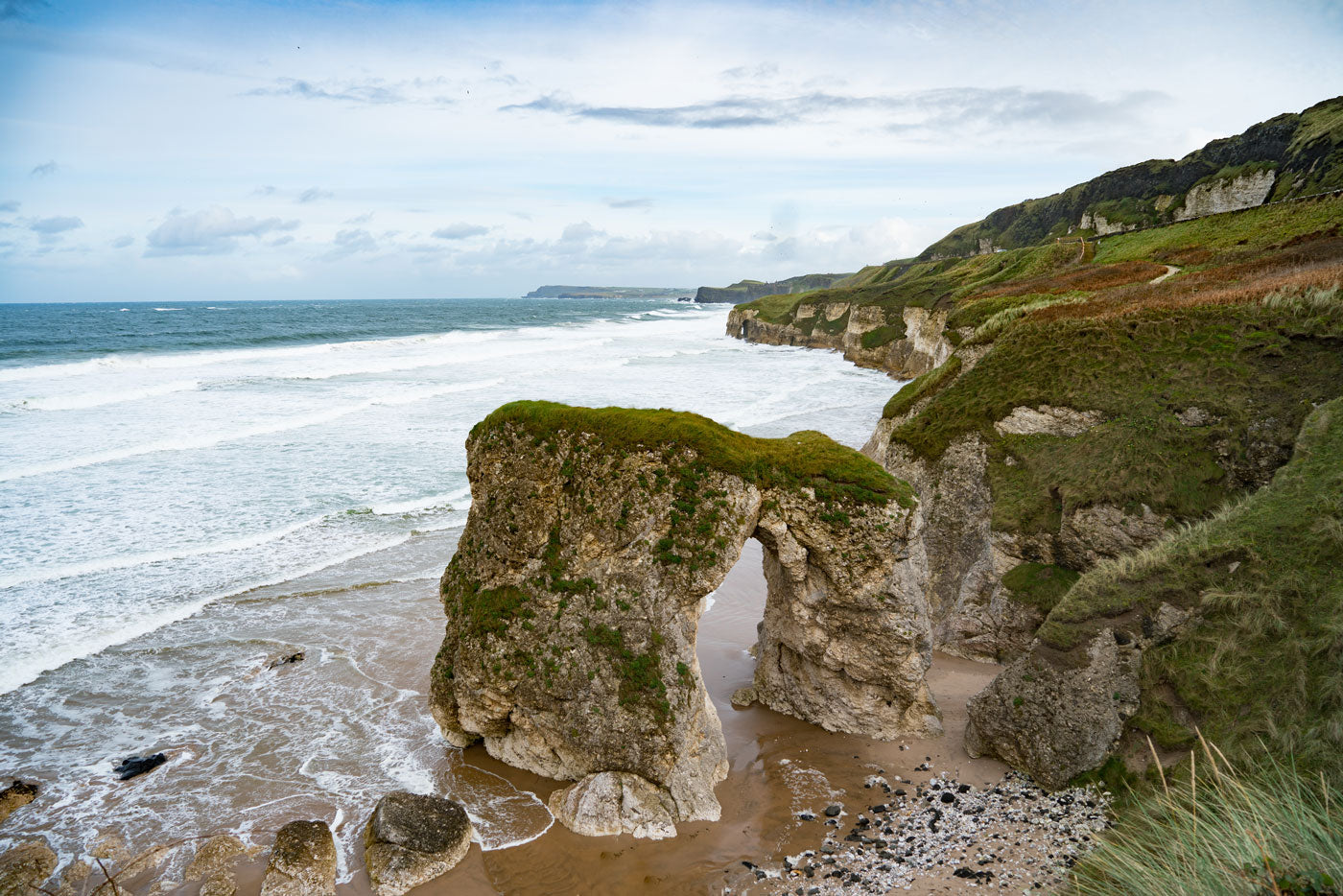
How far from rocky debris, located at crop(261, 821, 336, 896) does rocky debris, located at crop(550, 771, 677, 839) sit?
10.7 feet

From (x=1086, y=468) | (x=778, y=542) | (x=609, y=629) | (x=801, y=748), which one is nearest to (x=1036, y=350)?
(x=1086, y=468)

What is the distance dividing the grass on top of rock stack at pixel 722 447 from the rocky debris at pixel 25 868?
877cm

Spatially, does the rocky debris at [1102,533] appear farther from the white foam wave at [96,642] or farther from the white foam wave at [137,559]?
the white foam wave at [137,559]

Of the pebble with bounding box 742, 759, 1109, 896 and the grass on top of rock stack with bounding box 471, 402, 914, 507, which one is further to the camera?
the grass on top of rock stack with bounding box 471, 402, 914, 507

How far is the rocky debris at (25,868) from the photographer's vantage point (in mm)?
10025

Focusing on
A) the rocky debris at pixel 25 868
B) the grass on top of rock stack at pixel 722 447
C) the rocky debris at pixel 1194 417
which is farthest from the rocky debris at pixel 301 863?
the rocky debris at pixel 1194 417

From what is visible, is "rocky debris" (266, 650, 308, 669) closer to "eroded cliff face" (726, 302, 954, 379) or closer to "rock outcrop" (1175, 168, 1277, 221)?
"eroded cliff face" (726, 302, 954, 379)

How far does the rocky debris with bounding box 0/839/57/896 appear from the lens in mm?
10025

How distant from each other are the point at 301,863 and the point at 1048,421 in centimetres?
1708

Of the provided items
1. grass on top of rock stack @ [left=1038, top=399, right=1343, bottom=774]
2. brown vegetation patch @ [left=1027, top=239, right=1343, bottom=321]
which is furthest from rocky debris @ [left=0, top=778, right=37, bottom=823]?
brown vegetation patch @ [left=1027, top=239, right=1343, bottom=321]

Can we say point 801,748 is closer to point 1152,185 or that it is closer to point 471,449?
point 471,449

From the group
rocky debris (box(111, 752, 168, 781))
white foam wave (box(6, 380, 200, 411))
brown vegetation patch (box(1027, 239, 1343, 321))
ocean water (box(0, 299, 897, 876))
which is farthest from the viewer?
white foam wave (box(6, 380, 200, 411))

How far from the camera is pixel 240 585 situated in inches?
804

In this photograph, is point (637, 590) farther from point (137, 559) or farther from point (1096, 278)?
point (1096, 278)
